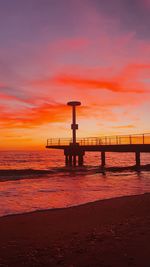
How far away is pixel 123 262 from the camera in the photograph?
657 cm

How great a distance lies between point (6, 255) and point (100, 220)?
15.5 feet

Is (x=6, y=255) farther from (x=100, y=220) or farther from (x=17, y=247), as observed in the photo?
(x=100, y=220)

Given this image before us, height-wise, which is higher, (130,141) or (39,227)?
(130,141)

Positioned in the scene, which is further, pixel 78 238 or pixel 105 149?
pixel 105 149

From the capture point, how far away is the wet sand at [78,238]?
266 inches

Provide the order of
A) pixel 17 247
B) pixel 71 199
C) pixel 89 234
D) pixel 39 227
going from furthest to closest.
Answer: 1. pixel 71 199
2. pixel 39 227
3. pixel 89 234
4. pixel 17 247

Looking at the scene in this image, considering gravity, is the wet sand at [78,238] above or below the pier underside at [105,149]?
below

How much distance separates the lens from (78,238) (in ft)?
28.0

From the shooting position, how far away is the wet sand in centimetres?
677

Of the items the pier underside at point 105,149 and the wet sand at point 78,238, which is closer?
the wet sand at point 78,238

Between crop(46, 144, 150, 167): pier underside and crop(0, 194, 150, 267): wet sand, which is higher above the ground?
crop(46, 144, 150, 167): pier underside

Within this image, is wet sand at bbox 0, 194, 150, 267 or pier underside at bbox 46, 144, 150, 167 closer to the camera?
wet sand at bbox 0, 194, 150, 267

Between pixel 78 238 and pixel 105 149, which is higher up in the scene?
pixel 105 149

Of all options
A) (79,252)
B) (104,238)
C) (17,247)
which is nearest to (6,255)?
(17,247)
